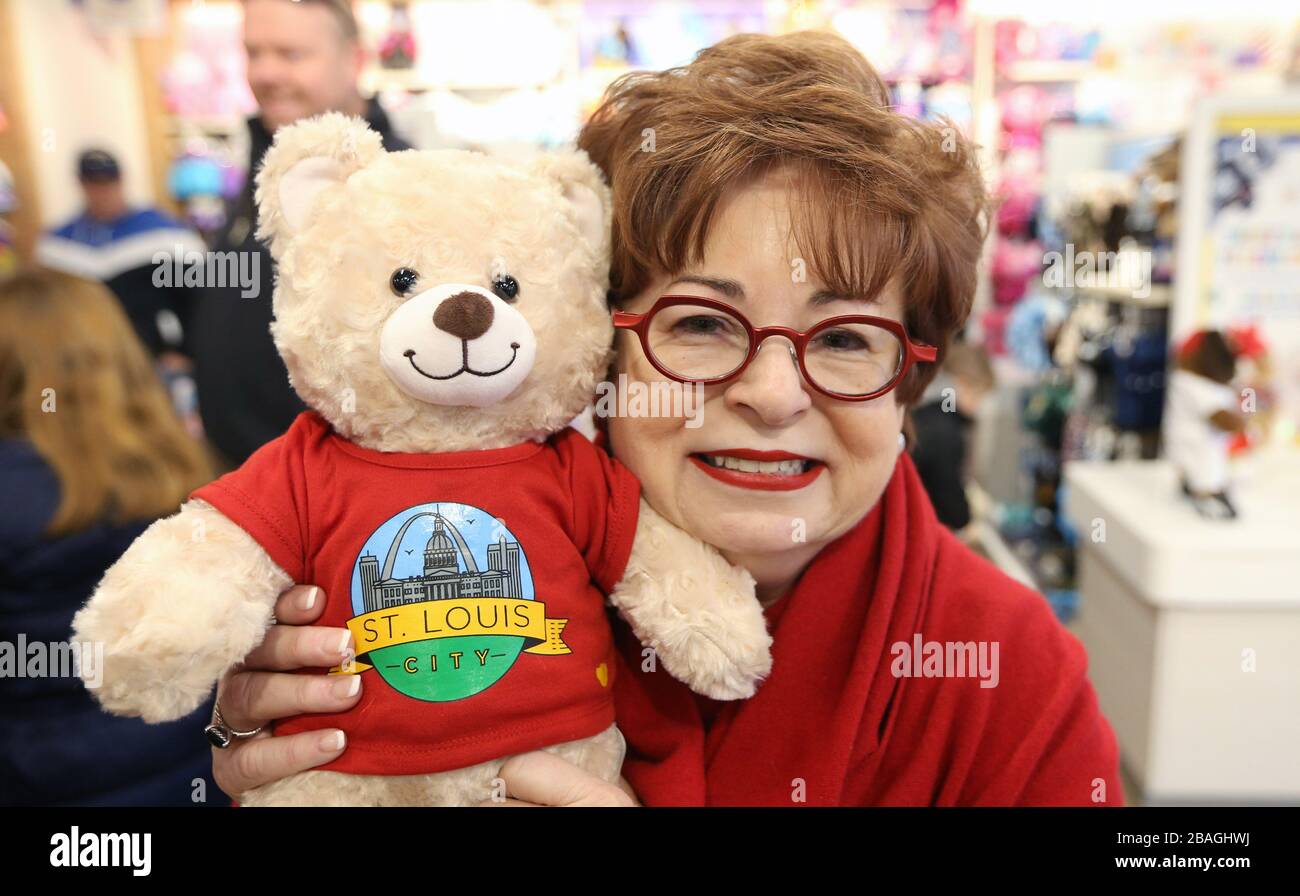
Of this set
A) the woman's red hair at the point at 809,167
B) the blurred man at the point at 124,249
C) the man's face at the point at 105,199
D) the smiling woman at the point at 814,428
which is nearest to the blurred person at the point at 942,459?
the smiling woman at the point at 814,428

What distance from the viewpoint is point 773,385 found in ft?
2.69

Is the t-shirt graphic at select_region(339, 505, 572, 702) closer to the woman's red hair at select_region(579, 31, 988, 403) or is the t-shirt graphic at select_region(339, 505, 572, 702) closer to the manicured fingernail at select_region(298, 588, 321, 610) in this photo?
the manicured fingernail at select_region(298, 588, 321, 610)

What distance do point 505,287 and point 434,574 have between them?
10.2 inches

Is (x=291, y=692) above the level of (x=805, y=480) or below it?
below

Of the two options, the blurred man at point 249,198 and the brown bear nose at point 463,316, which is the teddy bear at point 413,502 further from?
the blurred man at point 249,198

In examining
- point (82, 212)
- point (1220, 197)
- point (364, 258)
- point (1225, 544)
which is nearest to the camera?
point (364, 258)

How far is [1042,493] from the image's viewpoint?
12.4ft

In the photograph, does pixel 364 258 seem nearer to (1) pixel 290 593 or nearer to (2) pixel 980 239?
(1) pixel 290 593

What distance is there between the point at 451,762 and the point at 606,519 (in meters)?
0.26

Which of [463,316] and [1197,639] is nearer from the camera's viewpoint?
[463,316]

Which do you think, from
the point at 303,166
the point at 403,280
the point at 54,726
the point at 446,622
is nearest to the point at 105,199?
the point at 54,726

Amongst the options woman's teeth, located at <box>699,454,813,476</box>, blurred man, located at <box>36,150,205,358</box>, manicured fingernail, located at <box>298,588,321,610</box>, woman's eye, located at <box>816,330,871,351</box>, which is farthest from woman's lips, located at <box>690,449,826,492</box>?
blurred man, located at <box>36,150,205,358</box>

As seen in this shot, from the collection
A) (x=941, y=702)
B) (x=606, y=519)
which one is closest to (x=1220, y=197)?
(x=941, y=702)

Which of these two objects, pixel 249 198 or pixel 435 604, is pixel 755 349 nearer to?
pixel 435 604
